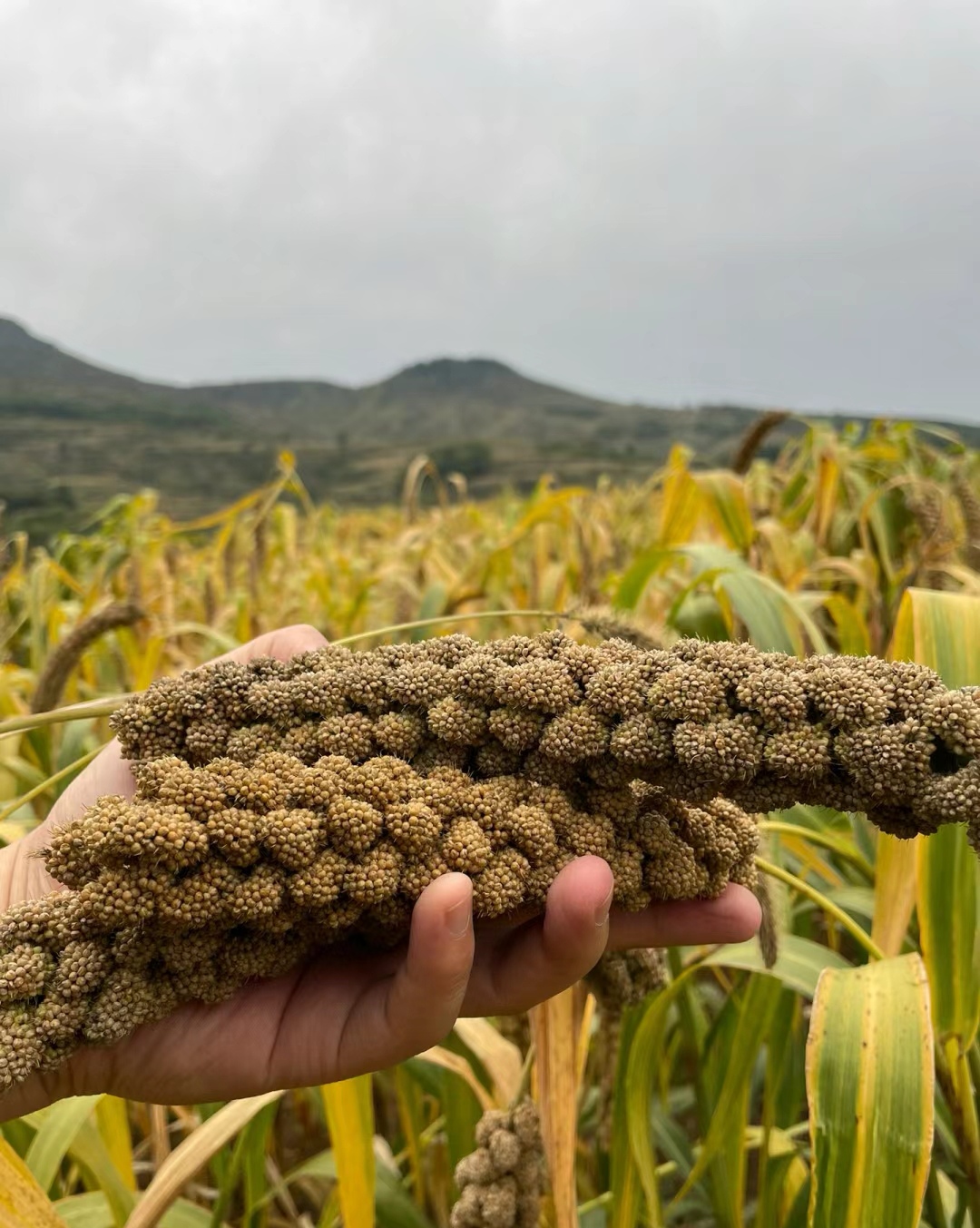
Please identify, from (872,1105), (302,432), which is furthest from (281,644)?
(302,432)

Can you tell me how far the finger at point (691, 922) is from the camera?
1.36m

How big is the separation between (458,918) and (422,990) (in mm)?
166

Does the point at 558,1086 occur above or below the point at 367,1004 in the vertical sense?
below

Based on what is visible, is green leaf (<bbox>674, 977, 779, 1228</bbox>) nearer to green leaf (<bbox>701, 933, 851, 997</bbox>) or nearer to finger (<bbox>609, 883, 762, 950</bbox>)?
green leaf (<bbox>701, 933, 851, 997</bbox>)

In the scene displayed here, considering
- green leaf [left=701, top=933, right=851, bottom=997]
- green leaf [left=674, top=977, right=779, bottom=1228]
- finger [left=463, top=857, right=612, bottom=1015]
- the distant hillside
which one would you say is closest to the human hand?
finger [left=463, top=857, right=612, bottom=1015]

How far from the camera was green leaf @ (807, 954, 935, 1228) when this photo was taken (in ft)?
3.69

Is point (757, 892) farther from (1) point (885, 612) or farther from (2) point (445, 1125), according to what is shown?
(1) point (885, 612)

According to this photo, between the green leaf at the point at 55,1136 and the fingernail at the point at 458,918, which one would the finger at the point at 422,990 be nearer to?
the fingernail at the point at 458,918

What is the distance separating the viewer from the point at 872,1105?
45.6 inches

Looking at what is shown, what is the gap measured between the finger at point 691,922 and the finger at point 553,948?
15cm

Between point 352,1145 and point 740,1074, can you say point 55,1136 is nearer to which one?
point 352,1145

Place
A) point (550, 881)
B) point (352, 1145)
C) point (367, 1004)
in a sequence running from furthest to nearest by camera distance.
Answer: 1. point (352, 1145)
2. point (367, 1004)
3. point (550, 881)

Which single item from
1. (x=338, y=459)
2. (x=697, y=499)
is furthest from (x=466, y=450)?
(x=697, y=499)

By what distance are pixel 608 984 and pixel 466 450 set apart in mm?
54456
